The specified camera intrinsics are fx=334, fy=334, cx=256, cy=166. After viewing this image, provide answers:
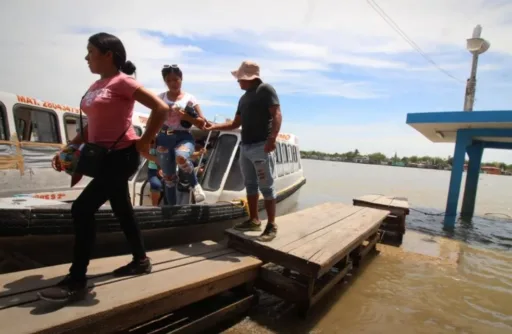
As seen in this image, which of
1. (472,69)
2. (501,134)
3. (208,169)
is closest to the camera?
(208,169)

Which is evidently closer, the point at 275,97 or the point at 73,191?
the point at 275,97

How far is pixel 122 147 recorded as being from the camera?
2600 mm

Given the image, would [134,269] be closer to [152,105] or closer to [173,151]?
[152,105]

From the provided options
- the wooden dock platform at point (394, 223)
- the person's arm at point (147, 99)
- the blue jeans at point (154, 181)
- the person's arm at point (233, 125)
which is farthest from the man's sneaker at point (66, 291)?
the wooden dock platform at point (394, 223)

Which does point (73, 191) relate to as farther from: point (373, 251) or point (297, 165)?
point (297, 165)

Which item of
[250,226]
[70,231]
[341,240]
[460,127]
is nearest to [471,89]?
[460,127]

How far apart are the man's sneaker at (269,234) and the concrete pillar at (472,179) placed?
44.0 feet

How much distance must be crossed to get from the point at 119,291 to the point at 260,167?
2107mm

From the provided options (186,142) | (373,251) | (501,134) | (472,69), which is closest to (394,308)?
(373,251)

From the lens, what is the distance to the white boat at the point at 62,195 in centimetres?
314

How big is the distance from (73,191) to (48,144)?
206cm

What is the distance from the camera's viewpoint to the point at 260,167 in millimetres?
4090

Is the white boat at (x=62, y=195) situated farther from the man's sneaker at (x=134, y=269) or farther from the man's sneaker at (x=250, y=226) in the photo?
the man's sneaker at (x=134, y=269)

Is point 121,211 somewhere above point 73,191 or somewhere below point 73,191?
above
